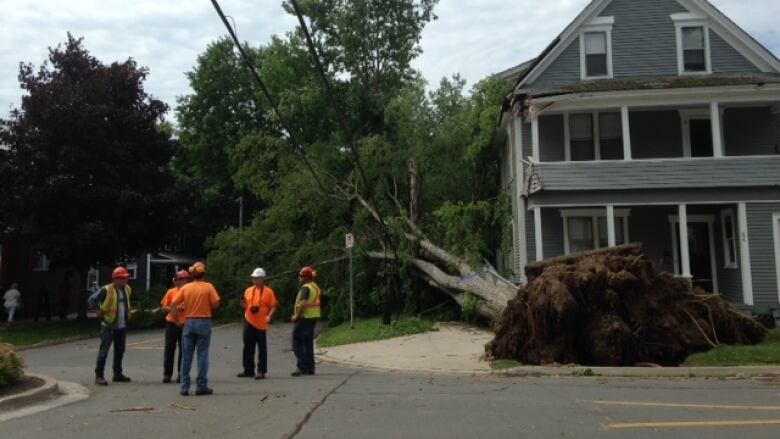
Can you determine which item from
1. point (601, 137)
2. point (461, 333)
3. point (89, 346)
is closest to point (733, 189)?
point (601, 137)

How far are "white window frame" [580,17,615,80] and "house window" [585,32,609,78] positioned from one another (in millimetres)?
91

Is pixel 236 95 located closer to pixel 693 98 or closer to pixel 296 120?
pixel 296 120

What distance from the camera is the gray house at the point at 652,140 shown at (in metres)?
18.0

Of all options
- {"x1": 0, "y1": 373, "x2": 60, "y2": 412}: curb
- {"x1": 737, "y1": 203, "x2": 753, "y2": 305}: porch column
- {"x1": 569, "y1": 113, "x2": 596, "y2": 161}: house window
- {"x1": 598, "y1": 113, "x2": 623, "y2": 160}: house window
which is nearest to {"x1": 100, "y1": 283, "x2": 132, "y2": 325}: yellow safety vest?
{"x1": 0, "y1": 373, "x2": 60, "y2": 412}: curb

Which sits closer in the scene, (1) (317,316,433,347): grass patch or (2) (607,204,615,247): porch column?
(1) (317,316,433,347): grass patch

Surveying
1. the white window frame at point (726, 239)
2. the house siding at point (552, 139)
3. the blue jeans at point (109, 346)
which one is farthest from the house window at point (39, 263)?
the white window frame at point (726, 239)

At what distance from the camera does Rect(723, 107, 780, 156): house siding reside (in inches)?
772

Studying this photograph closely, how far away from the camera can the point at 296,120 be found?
1218 inches

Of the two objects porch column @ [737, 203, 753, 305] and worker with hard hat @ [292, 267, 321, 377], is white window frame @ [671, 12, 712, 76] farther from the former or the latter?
worker with hard hat @ [292, 267, 321, 377]

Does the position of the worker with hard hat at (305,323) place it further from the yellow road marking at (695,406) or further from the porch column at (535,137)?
the porch column at (535,137)

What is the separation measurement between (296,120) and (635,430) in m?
26.4

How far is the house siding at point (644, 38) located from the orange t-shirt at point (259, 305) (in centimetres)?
1445

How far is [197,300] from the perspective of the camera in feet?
29.5

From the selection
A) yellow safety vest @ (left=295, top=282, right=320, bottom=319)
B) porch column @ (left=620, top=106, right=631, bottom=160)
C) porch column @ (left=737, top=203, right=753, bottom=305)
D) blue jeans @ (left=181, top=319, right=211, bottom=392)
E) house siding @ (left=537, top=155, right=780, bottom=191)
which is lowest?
blue jeans @ (left=181, top=319, right=211, bottom=392)
